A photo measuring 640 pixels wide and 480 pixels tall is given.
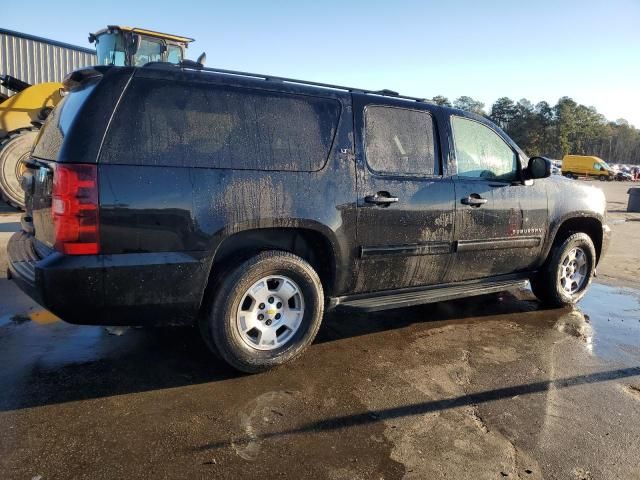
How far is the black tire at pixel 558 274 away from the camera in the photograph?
5312 millimetres

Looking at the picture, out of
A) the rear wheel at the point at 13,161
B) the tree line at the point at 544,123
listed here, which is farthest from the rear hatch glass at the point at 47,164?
the tree line at the point at 544,123

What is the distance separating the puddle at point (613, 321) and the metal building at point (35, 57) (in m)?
14.5

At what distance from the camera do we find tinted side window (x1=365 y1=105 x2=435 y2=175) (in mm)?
4008

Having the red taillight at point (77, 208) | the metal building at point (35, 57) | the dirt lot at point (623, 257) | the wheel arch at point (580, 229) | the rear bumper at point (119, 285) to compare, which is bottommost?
the dirt lot at point (623, 257)

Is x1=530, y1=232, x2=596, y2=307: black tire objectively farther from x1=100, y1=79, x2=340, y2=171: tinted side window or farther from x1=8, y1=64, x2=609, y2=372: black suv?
x1=100, y1=79, x2=340, y2=171: tinted side window

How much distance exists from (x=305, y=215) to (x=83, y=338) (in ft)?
6.88

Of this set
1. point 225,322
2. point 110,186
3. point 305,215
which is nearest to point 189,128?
point 110,186

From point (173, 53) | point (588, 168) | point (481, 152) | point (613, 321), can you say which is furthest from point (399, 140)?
point (588, 168)

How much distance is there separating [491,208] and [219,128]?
2.58 meters

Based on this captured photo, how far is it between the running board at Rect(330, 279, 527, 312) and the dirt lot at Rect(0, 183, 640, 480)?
377 mm

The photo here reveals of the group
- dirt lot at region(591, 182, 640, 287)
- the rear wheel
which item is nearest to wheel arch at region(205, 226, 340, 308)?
dirt lot at region(591, 182, 640, 287)

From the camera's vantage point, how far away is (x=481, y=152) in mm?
4746

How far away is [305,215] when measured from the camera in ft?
11.8

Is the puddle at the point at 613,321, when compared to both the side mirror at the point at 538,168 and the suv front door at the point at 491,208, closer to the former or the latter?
the suv front door at the point at 491,208
